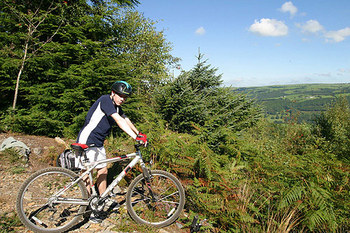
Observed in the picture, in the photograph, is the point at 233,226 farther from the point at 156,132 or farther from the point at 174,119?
the point at 174,119

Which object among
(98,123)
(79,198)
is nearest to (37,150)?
(79,198)

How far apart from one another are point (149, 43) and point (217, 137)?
15945 millimetres

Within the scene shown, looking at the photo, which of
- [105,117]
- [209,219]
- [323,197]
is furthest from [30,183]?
[323,197]

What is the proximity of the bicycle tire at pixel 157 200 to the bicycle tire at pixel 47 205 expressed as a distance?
2.71 ft

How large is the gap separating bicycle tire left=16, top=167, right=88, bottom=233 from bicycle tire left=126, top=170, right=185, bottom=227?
83 centimetres

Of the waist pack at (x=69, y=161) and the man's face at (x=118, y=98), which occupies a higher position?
the man's face at (x=118, y=98)

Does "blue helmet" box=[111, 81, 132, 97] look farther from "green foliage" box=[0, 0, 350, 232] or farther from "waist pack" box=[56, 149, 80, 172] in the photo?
"green foliage" box=[0, 0, 350, 232]

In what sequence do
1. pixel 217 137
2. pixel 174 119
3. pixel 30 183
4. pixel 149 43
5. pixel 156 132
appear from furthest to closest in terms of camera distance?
pixel 149 43 < pixel 174 119 < pixel 217 137 < pixel 156 132 < pixel 30 183

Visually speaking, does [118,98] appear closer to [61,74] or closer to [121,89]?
[121,89]

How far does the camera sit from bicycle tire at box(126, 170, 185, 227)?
10.9ft

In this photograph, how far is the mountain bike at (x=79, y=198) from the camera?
2.93m

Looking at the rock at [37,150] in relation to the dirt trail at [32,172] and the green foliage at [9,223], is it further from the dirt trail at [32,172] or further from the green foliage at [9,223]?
the green foliage at [9,223]

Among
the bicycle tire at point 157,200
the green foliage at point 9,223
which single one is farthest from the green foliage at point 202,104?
the green foliage at point 9,223

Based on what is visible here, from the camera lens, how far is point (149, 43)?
1989 centimetres
